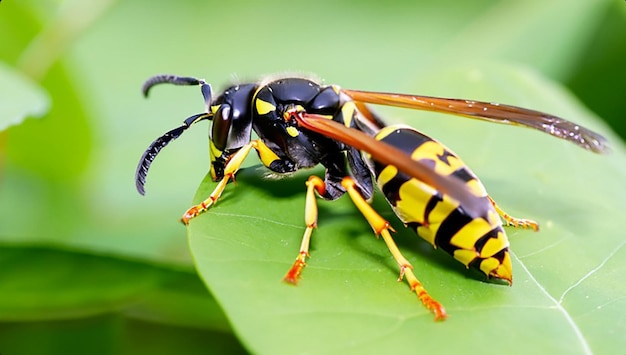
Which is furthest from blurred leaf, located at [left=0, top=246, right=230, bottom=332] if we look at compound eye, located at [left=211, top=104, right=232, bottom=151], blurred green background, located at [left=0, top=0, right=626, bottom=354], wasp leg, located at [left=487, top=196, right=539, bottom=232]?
wasp leg, located at [left=487, top=196, right=539, bottom=232]

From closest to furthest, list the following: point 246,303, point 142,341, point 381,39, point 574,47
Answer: point 246,303, point 142,341, point 574,47, point 381,39

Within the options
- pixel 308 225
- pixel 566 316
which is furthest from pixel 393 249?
pixel 566 316

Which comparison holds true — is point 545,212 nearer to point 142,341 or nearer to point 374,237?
point 374,237

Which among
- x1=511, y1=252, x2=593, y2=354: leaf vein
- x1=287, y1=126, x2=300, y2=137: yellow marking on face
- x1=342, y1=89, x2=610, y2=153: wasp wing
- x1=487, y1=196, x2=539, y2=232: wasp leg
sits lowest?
x1=487, y1=196, x2=539, y2=232: wasp leg

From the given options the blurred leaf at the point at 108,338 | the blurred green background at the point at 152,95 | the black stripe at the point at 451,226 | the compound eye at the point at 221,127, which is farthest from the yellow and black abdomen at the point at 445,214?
the blurred leaf at the point at 108,338

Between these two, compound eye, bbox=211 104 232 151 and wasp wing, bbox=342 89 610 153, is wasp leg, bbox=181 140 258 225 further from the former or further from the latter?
wasp wing, bbox=342 89 610 153

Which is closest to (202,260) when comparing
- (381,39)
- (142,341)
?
(142,341)

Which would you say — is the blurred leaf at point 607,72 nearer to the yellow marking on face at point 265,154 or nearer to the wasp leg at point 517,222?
the wasp leg at point 517,222
